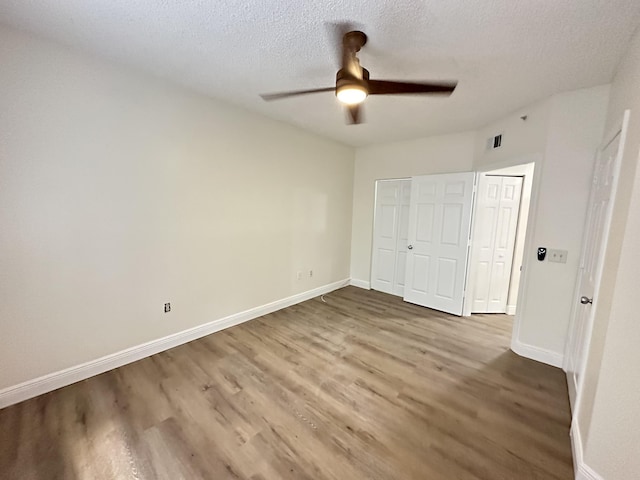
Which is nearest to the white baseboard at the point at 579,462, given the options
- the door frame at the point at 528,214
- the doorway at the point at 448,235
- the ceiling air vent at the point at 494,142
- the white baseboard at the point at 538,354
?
the white baseboard at the point at 538,354

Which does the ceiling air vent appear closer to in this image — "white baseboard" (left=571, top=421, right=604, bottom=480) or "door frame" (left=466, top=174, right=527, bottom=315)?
"door frame" (left=466, top=174, right=527, bottom=315)

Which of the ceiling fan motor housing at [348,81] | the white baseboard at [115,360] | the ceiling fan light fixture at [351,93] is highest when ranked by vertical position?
the ceiling fan motor housing at [348,81]

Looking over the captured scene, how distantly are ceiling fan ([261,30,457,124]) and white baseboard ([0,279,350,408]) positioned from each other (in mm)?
2728

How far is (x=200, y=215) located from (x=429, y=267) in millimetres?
3263

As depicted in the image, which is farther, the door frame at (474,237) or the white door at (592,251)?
the door frame at (474,237)

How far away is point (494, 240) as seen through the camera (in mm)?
3750

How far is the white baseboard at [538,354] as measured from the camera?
2.57 m

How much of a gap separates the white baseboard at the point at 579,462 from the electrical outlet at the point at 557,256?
143 cm

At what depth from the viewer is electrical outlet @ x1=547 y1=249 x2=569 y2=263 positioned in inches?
97.4

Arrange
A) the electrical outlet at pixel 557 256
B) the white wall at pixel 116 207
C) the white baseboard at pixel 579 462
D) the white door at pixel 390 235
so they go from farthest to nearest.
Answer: the white door at pixel 390 235 < the electrical outlet at pixel 557 256 < the white wall at pixel 116 207 < the white baseboard at pixel 579 462

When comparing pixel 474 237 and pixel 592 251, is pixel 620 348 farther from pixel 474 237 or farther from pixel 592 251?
pixel 474 237

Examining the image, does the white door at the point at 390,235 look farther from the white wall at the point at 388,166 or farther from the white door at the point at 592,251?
the white door at the point at 592,251

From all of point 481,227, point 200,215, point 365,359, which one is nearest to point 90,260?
point 200,215

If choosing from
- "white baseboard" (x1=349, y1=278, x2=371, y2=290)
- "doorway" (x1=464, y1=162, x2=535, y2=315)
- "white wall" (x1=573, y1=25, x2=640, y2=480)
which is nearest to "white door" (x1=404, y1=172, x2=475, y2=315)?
"doorway" (x1=464, y1=162, x2=535, y2=315)
